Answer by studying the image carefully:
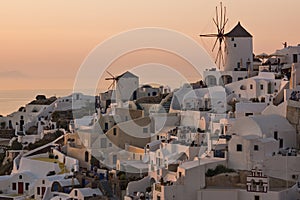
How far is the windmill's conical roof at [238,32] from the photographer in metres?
40.6

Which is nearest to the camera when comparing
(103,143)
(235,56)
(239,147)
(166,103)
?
(239,147)

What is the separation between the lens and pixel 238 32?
40781 millimetres

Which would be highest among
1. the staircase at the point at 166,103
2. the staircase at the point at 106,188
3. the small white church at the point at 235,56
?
the small white church at the point at 235,56

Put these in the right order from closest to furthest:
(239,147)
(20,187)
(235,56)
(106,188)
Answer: (239,147)
(106,188)
(20,187)
(235,56)

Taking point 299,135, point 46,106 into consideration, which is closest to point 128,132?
point 299,135

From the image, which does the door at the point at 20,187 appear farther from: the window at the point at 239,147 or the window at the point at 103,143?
the window at the point at 239,147

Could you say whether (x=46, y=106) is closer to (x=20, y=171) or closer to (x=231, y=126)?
(x=20, y=171)

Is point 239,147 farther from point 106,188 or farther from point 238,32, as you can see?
point 238,32

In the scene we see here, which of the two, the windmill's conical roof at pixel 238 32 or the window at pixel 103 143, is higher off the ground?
the windmill's conical roof at pixel 238 32

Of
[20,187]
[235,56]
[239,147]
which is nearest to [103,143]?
[20,187]

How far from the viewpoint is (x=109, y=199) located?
2834 cm

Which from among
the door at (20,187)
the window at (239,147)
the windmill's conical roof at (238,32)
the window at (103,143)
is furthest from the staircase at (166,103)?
the window at (239,147)

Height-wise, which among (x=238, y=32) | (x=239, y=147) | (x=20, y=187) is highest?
(x=238, y=32)

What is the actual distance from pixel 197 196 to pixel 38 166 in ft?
38.3
